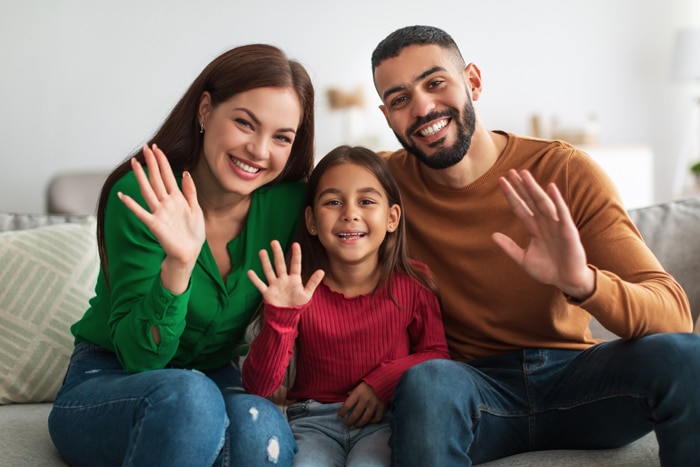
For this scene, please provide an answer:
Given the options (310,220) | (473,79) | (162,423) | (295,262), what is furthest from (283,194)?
(162,423)

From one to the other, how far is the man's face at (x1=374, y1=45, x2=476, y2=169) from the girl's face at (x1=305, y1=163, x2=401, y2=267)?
13cm

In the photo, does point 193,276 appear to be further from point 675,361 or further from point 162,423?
point 675,361

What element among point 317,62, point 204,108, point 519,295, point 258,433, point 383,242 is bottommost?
point 258,433

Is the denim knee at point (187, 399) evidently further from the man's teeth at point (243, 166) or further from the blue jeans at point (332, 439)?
the man's teeth at point (243, 166)

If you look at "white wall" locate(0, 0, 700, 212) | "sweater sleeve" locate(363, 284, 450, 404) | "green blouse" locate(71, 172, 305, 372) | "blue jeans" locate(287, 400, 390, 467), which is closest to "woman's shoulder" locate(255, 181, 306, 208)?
"green blouse" locate(71, 172, 305, 372)

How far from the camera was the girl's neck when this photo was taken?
1713 millimetres

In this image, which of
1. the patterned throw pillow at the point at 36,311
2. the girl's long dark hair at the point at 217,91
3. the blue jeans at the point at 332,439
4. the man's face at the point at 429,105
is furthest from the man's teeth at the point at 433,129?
the patterned throw pillow at the point at 36,311

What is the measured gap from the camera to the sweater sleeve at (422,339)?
1.63 m

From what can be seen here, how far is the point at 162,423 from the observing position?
Answer: 1285 millimetres

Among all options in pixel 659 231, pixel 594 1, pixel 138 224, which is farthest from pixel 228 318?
pixel 594 1

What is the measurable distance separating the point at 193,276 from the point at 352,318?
0.34 metres

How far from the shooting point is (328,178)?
1.71 meters

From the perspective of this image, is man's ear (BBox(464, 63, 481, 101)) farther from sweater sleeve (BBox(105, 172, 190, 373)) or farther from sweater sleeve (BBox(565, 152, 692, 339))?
sweater sleeve (BBox(105, 172, 190, 373))

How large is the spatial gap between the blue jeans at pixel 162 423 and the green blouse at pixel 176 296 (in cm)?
8
